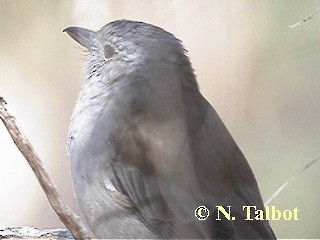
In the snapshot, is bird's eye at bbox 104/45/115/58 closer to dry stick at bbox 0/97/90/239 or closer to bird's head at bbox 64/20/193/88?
bird's head at bbox 64/20/193/88

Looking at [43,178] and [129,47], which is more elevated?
[129,47]

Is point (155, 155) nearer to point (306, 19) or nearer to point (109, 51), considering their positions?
point (109, 51)

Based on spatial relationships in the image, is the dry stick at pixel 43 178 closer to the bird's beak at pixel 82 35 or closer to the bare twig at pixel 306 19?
the bird's beak at pixel 82 35

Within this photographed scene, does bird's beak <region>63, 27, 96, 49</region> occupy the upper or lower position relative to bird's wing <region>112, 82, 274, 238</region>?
upper

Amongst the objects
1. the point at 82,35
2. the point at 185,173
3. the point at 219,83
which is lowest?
the point at 185,173

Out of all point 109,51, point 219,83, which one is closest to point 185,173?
point 219,83

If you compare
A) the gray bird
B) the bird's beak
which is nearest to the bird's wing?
the gray bird

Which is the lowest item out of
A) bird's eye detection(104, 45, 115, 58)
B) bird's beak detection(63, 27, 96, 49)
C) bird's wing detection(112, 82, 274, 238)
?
bird's wing detection(112, 82, 274, 238)
